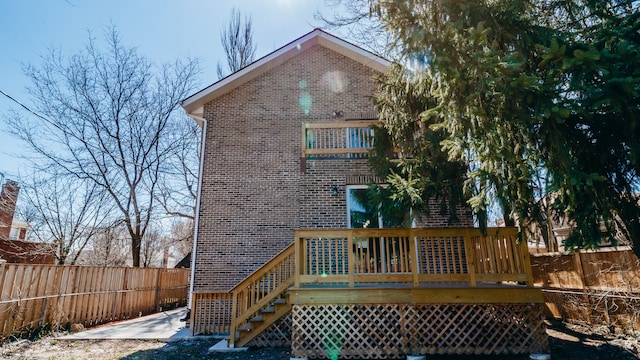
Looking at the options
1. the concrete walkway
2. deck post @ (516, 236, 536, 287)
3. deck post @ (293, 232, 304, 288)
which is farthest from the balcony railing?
the concrete walkway

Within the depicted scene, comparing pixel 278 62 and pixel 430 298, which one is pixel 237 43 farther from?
pixel 430 298

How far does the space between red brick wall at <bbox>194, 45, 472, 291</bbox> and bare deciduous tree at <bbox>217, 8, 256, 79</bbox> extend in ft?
41.7

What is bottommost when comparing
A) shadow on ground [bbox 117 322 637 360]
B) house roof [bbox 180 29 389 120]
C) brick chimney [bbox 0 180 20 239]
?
shadow on ground [bbox 117 322 637 360]

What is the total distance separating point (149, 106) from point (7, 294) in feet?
41.2

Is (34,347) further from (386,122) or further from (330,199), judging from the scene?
(386,122)

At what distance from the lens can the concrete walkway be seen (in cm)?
837

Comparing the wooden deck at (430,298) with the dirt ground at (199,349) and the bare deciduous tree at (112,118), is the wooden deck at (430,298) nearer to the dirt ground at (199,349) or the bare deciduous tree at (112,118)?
the dirt ground at (199,349)

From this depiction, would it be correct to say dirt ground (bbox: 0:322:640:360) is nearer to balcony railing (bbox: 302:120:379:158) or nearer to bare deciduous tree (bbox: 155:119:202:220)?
balcony railing (bbox: 302:120:379:158)

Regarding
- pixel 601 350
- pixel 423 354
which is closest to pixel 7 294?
pixel 423 354

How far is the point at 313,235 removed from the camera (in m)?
6.63

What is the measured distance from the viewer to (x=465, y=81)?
4.42m

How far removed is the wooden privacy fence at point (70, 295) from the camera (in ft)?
24.7

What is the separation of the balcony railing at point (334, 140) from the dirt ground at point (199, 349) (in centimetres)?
510

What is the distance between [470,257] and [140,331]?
28.2 feet
